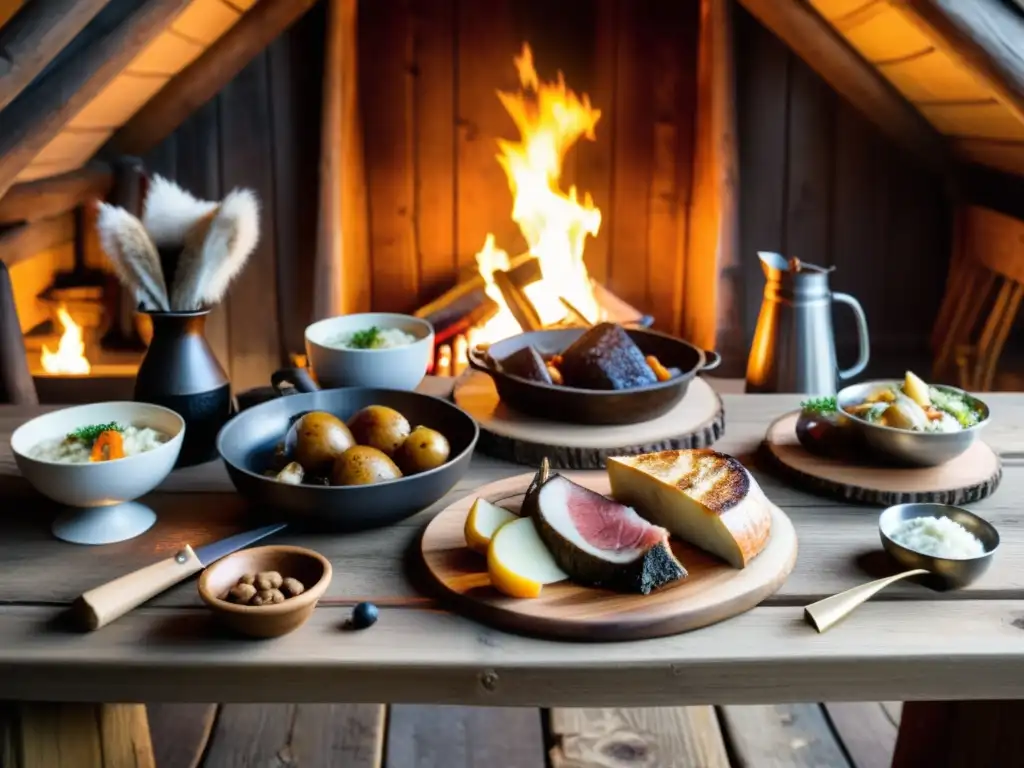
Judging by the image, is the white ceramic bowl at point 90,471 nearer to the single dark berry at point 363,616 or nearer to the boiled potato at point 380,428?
the boiled potato at point 380,428

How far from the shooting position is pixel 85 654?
988 millimetres

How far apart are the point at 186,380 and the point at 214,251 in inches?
7.5

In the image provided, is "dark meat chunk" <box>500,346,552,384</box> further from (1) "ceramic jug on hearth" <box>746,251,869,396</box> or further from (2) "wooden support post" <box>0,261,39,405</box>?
(2) "wooden support post" <box>0,261,39,405</box>

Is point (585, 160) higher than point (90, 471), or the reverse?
point (585, 160)

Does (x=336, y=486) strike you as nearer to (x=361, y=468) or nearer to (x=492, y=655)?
(x=361, y=468)

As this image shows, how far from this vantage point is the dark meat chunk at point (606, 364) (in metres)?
1.52

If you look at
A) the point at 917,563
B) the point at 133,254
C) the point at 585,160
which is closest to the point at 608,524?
the point at 917,563

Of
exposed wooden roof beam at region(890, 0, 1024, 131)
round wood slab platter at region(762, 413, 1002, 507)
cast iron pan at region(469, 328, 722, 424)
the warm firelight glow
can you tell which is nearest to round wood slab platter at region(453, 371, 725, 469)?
cast iron pan at region(469, 328, 722, 424)

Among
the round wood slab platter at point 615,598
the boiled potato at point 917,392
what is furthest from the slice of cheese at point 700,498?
the boiled potato at point 917,392

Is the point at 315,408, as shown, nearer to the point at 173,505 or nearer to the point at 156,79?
the point at 173,505

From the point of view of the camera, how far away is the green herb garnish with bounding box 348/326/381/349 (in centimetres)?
160

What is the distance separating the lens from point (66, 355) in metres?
3.04

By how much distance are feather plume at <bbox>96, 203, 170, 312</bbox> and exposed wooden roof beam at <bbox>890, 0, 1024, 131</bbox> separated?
5.40ft

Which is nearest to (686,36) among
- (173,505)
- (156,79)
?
(156,79)
